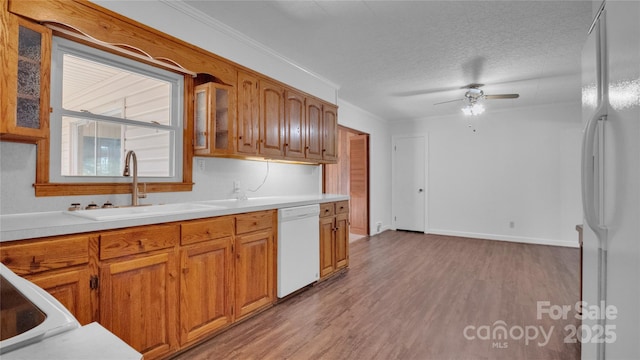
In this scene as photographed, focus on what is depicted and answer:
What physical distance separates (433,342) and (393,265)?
1.85 metres

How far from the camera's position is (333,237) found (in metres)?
3.49

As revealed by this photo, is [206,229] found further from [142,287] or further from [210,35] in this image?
[210,35]

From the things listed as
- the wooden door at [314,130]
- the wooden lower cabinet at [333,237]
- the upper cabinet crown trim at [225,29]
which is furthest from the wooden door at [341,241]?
the upper cabinet crown trim at [225,29]

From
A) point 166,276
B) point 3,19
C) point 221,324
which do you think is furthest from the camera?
point 221,324

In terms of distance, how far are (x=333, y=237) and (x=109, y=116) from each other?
7.95ft

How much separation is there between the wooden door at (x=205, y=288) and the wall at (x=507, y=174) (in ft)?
16.5

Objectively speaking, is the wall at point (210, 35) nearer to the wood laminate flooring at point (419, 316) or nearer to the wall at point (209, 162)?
the wall at point (209, 162)

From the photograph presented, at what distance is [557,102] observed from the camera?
5.04 meters

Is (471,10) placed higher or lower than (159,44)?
higher

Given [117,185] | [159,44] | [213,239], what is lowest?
[213,239]

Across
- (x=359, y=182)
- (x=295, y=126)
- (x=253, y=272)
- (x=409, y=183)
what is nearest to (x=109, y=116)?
(x=253, y=272)

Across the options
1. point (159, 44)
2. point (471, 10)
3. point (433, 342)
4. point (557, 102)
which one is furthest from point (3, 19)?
point (557, 102)

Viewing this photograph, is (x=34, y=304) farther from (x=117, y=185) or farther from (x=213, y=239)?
(x=117, y=185)

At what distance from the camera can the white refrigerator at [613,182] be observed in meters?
0.86
